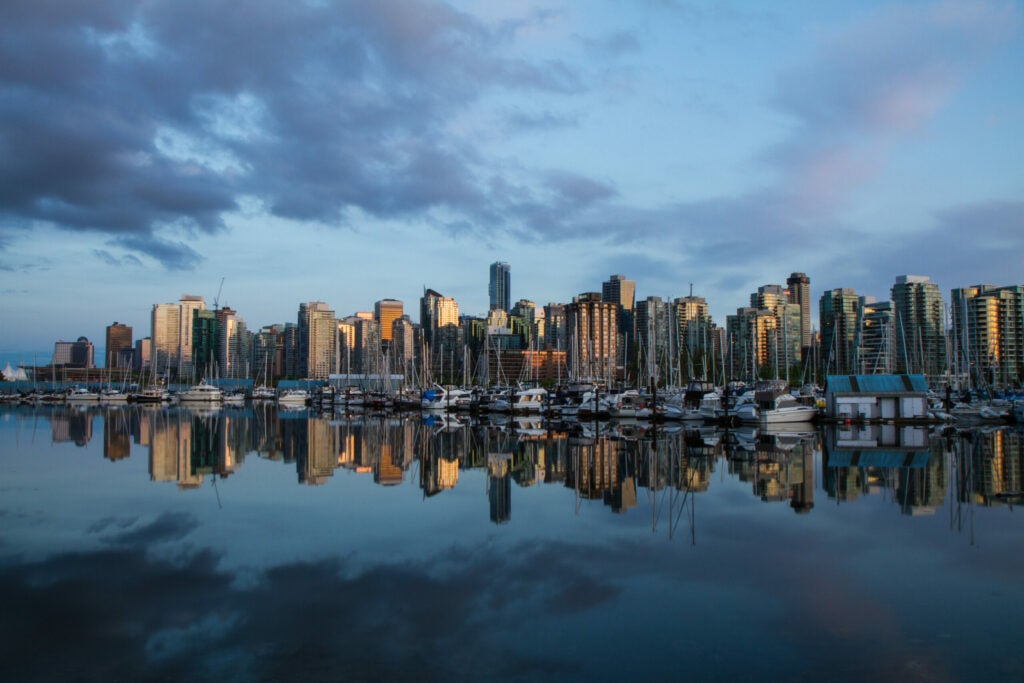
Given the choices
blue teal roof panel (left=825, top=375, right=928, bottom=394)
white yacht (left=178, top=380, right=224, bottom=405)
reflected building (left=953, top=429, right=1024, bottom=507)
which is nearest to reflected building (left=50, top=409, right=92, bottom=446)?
reflected building (left=953, top=429, right=1024, bottom=507)

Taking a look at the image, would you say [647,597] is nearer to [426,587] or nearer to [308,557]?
[426,587]

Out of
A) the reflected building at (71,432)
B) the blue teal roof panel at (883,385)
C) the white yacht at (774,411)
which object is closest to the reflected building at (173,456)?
the reflected building at (71,432)

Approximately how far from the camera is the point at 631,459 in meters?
37.3

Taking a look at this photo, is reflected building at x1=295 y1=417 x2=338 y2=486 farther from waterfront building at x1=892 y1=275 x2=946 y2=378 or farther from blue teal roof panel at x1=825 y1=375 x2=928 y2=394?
waterfront building at x1=892 y1=275 x2=946 y2=378

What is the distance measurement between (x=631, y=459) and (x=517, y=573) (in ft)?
73.4

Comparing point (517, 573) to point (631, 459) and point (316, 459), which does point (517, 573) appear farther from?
point (316, 459)

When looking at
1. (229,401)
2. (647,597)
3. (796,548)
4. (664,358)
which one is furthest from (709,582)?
(229,401)

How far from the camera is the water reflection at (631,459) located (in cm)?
2630

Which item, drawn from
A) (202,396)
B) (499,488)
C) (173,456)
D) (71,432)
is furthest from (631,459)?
(202,396)

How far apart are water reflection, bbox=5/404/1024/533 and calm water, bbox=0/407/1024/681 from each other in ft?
1.07

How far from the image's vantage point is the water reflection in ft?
86.3

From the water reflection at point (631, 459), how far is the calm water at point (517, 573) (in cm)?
33

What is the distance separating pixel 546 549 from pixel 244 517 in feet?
31.8

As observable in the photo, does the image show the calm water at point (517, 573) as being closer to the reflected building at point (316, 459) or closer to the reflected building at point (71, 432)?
the reflected building at point (316, 459)
